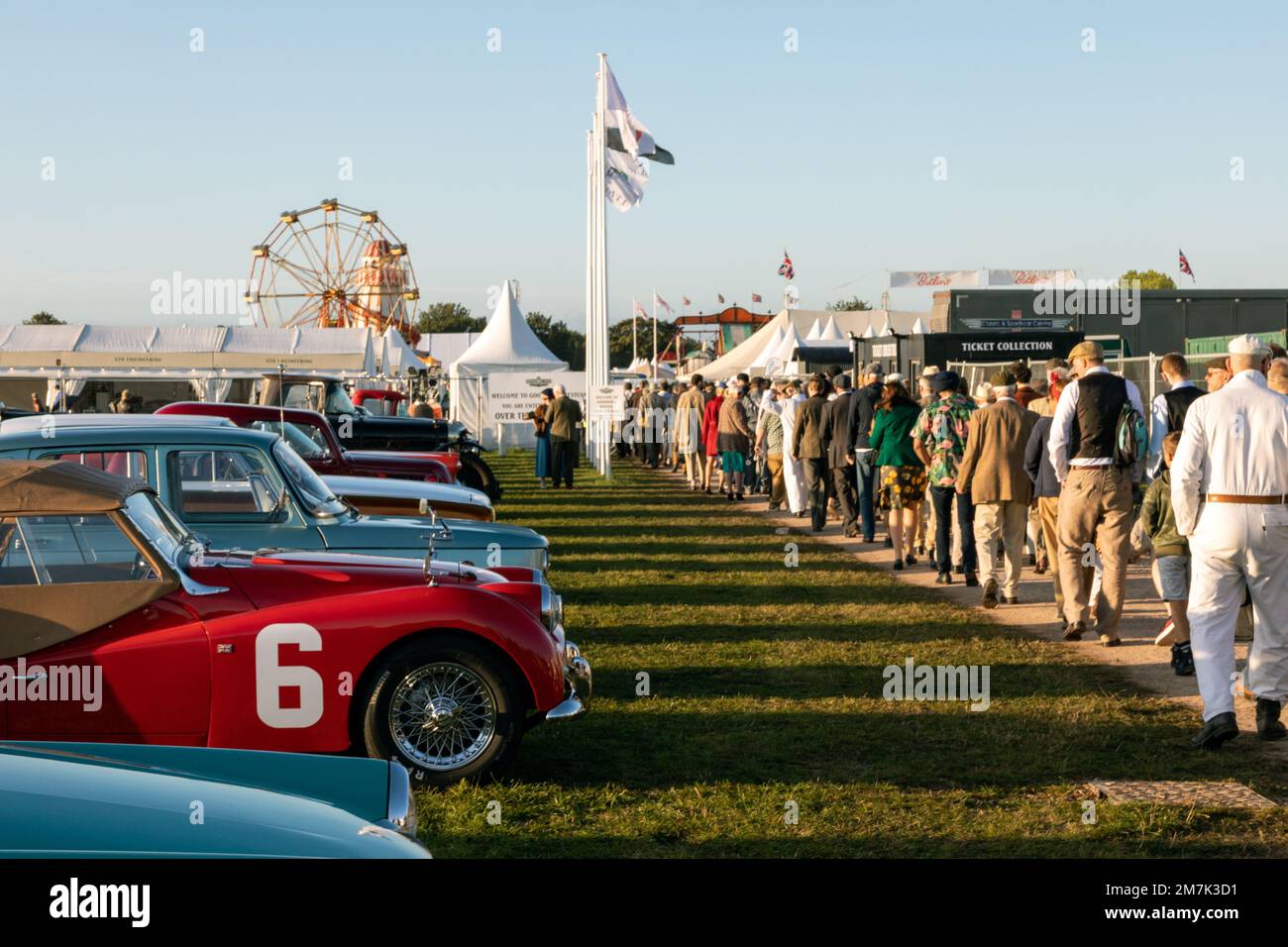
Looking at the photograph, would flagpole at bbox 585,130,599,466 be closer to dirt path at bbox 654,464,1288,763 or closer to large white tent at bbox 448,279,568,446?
large white tent at bbox 448,279,568,446

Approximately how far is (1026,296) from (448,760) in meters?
21.6

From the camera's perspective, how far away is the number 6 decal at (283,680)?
21.0 feet

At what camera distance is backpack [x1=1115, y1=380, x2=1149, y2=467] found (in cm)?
1032

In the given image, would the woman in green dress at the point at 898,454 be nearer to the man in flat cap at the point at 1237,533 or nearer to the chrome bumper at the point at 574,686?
the man in flat cap at the point at 1237,533

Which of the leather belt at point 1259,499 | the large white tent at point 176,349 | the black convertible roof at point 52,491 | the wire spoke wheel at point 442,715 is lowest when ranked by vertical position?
the wire spoke wheel at point 442,715

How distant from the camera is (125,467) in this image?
859 cm

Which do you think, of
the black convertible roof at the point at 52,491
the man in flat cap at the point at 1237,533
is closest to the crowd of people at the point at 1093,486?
the man in flat cap at the point at 1237,533

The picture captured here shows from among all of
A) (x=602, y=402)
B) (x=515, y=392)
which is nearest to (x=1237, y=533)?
(x=602, y=402)

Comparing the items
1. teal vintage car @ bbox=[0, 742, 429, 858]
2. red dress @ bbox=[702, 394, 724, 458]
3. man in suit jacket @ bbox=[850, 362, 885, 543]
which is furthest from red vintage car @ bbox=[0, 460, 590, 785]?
Result: red dress @ bbox=[702, 394, 724, 458]

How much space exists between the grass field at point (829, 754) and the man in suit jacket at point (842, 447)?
4.25 m

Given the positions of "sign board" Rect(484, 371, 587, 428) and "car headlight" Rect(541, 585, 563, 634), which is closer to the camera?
"car headlight" Rect(541, 585, 563, 634)

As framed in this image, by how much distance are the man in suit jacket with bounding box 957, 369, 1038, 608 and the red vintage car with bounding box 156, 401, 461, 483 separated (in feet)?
17.6
